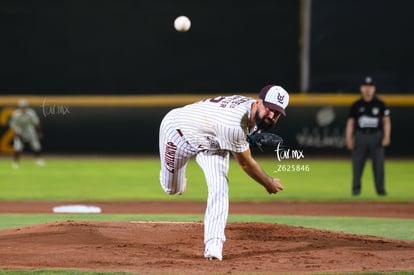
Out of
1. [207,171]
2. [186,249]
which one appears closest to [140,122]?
[186,249]

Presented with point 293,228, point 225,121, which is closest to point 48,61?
point 293,228

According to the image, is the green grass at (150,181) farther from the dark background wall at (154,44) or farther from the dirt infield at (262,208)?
the dark background wall at (154,44)

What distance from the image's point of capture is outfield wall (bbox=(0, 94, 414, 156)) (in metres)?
20.8

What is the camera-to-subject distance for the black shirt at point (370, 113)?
13672 millimetres

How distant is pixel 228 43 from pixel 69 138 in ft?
15.1

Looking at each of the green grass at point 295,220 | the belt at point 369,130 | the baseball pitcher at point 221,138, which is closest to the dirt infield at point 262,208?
the green grass at point 295,220

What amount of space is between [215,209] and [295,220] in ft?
12.6

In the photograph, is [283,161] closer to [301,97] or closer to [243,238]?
[301,97]

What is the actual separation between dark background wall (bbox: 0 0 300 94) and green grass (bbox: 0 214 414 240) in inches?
445

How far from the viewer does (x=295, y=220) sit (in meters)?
10.5

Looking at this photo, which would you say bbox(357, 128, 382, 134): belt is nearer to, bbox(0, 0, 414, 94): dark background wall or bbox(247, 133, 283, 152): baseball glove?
bbox(247, 133, 283, 152): baseball glove

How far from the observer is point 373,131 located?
13.8 m

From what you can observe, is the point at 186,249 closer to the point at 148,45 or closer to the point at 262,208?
the point at 262,208

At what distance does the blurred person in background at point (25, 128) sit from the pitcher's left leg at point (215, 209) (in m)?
14.2
